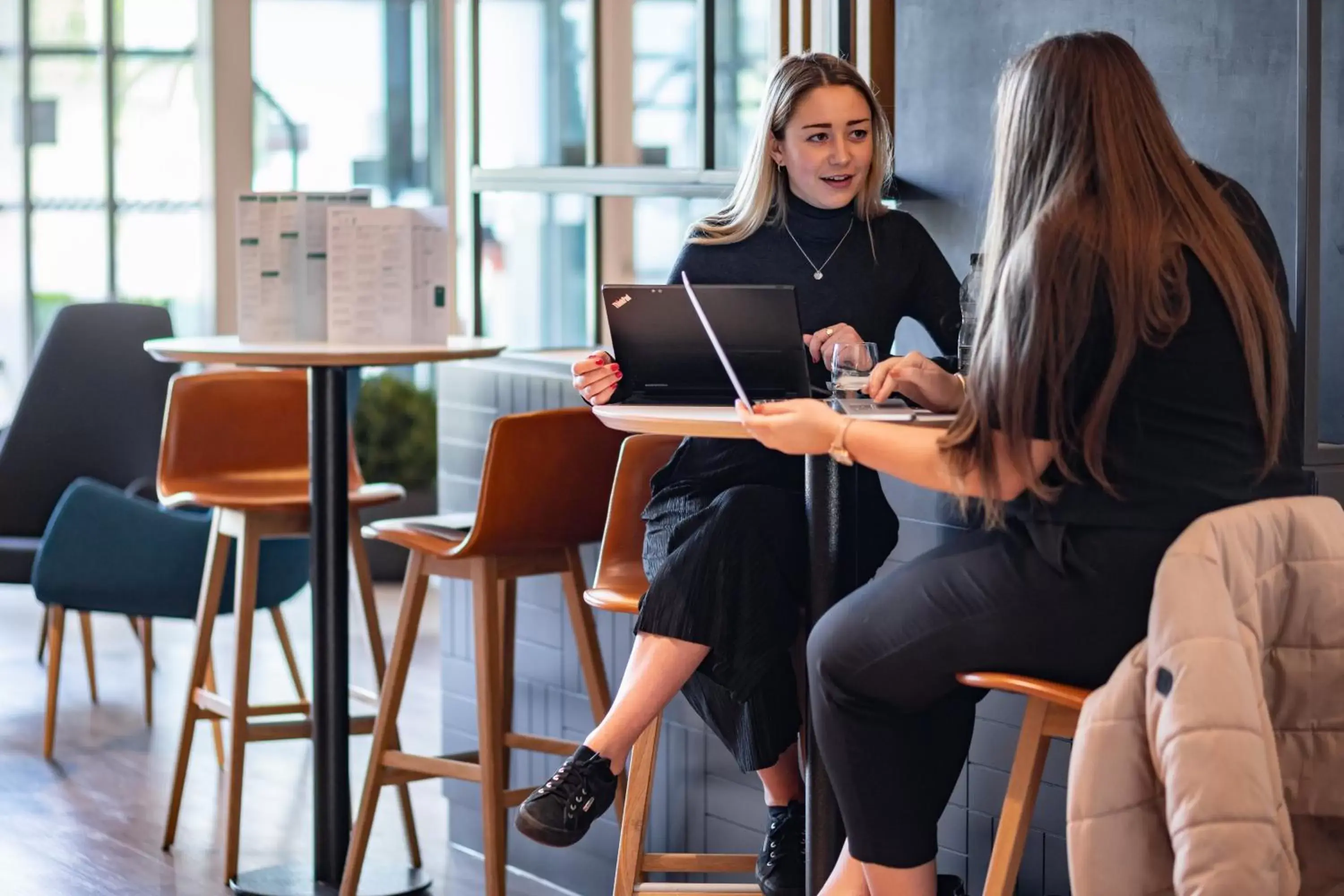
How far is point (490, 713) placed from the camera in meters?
3.34

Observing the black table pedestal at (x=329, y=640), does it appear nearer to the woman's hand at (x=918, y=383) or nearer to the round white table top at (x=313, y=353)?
the round white table top at (x=313, y=353)

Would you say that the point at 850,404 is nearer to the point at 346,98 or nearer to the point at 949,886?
the point at 949,886

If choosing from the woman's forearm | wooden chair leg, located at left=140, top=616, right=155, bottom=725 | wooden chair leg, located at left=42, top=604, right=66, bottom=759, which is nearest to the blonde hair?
the woman's forearm

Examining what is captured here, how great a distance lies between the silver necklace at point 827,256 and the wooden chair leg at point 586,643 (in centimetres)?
77

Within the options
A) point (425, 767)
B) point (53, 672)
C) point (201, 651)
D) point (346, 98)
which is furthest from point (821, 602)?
point (346, 98)

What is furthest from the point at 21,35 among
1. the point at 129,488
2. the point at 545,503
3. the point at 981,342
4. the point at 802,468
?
the point at 981,342

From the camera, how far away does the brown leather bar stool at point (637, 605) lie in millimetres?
2791

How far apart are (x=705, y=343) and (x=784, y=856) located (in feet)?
2.63

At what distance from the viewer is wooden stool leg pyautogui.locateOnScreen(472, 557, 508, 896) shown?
334cm

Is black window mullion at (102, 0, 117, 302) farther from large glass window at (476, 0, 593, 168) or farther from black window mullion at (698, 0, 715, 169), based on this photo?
black window mullion at (698, 0, 715, 169)

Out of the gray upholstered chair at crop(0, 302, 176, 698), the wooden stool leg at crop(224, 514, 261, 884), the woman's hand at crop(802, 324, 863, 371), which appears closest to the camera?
the woman's hand at crop(802, 324, 863, 371)

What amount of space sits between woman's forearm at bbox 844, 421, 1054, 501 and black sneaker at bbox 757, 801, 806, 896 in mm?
765

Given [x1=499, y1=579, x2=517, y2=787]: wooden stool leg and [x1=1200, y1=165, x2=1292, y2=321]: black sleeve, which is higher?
[x1=1200, y1=165, x2=1292, y2=321]: black sleeve

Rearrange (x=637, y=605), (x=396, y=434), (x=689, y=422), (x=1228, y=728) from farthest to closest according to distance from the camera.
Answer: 1. (x=396, y=434)
2. (x=637, y=605)
3. (x=689, y=422)
4. (x=1228, y=728)
